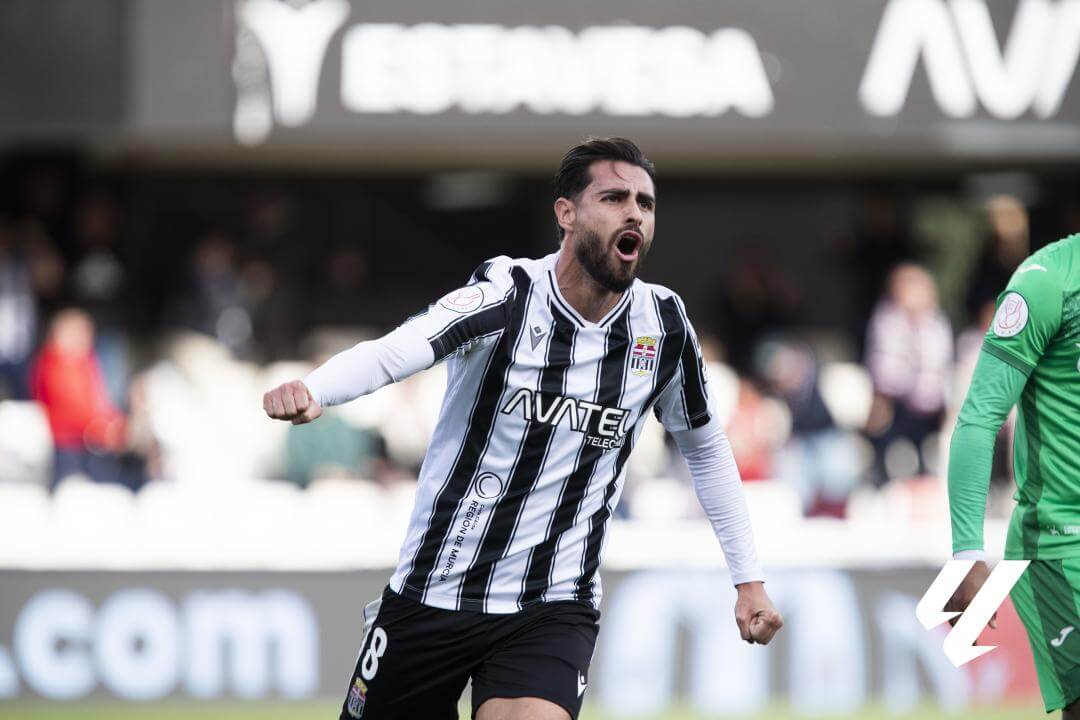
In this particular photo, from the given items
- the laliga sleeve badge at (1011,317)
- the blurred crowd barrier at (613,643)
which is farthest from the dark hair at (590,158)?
the blurred crowd barrier at (613,643)

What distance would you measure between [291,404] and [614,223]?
1.19 metres

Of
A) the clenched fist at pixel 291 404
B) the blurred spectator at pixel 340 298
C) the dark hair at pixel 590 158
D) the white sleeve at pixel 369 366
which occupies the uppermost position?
the blurred spectator at pixel 340 298

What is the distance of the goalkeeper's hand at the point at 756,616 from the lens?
4801mm

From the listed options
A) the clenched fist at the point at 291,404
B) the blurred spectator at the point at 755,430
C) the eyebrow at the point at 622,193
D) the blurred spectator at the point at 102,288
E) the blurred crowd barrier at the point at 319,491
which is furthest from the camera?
the blurred spectator at the point at 102,288

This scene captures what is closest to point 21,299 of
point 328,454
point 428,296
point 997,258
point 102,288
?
point 102,288

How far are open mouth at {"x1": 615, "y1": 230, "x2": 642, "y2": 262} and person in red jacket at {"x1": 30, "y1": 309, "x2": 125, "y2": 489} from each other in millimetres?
7798

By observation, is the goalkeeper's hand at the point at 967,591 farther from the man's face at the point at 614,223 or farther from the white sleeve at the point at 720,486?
the man's face at the point at 614,223

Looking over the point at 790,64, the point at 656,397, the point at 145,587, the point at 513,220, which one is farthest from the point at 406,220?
the point at 656,397

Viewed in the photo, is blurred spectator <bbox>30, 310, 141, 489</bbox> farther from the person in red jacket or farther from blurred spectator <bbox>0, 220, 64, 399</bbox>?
blurred spectator <bbox>0, 220, 64, 399</bbox>

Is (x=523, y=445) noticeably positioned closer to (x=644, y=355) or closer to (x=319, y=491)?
(x=644, y=355)

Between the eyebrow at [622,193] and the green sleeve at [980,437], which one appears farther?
the eyebrow at [622,193]

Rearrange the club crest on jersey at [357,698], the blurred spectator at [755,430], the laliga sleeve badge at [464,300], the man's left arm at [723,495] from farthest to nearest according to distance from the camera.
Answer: the blurred spectator at [755,430]
the man's left arm at [723,495]
the club crest on jersey at [357,698]
the laliga sleeve badge at [464,300]

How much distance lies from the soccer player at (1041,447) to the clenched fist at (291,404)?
172 cm

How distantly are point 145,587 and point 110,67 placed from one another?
479 centimetres
